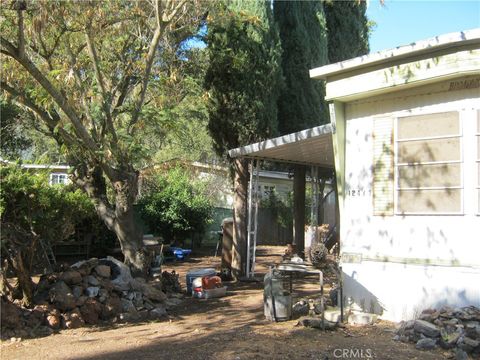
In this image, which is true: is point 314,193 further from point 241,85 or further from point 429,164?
point 429,164

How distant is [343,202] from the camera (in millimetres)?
7809

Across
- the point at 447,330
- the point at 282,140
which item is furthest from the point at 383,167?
the point at 282,140

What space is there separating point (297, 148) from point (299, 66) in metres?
4.24

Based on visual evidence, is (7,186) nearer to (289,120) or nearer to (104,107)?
(104,107)

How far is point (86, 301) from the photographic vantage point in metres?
8.02

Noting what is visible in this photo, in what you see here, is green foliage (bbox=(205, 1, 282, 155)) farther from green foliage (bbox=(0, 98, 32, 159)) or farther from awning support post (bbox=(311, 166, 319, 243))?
green foliage (bbox=(0, 98, 32, 159))

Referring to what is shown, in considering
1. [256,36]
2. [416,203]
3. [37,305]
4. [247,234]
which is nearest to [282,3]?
[256,36]

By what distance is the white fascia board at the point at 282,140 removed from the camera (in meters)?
8.84

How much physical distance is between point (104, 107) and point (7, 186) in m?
2.15

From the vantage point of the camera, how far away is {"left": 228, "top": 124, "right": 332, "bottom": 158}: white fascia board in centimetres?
884

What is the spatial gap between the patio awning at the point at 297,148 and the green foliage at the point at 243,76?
0.82 m

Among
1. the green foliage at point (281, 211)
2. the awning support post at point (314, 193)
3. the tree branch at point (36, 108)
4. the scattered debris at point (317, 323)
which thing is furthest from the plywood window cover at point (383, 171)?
the green foliage at point (281, 211)

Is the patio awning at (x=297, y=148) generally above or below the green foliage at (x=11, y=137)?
below

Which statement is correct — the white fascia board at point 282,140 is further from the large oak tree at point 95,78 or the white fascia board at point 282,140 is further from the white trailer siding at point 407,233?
the large oak tree at point 95,78
